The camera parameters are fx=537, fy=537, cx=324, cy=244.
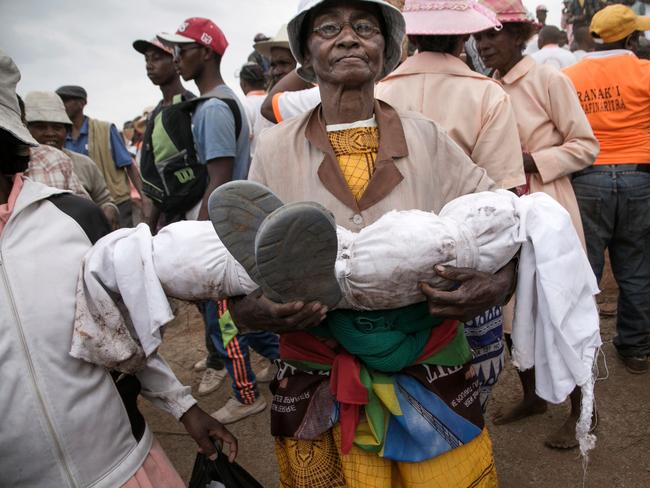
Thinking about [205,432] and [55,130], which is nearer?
[205,432]

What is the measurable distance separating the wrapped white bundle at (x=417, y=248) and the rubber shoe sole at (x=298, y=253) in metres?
0.07

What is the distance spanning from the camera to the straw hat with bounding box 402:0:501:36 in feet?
7.39

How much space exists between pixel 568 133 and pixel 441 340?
174 centimetres

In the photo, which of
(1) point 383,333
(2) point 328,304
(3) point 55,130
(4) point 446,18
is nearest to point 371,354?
(1) point 383,333

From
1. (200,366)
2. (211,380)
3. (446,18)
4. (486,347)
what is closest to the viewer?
(486,347)

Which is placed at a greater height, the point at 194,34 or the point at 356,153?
the point at 194,34

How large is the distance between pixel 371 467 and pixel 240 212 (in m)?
0.86

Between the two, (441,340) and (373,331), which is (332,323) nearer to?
(373,331)

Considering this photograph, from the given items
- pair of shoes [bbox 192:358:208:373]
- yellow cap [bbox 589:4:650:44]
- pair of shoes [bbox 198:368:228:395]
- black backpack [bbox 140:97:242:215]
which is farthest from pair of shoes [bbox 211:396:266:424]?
yellow cap [bbox 589:4:650:44]

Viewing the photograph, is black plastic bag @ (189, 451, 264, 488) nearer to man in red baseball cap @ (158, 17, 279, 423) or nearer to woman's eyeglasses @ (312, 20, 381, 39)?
woman's eyeglasses @ (312, 20, 381, 39)

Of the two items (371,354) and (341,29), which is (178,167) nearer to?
(341,29)

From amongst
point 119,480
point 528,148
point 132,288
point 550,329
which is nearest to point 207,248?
point 132,288

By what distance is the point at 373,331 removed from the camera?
1.44m

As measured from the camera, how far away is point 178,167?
124 inches
